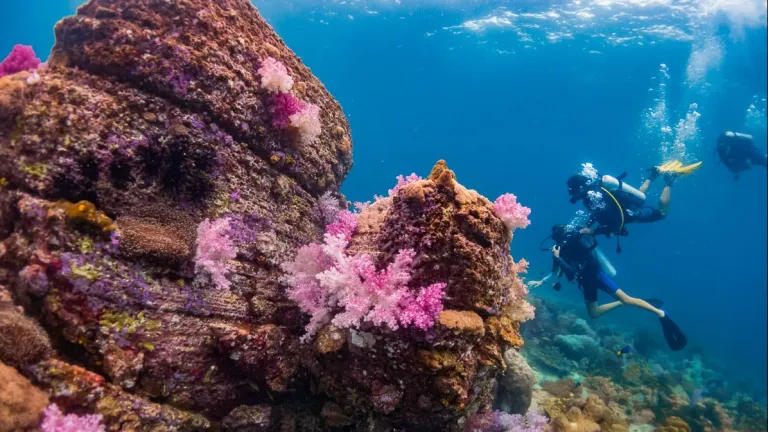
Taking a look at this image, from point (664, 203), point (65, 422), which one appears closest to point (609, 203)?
point (664, 203)

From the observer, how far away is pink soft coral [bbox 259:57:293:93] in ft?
13.5

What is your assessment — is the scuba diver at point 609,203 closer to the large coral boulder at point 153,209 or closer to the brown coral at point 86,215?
the large coral boulder at point 153,209

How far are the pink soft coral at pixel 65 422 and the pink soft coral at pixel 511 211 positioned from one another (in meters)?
3.81

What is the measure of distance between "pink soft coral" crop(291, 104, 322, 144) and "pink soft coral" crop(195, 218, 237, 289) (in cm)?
135

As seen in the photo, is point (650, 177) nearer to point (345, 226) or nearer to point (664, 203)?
point (664, 203)

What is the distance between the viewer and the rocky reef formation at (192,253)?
304 centimetres

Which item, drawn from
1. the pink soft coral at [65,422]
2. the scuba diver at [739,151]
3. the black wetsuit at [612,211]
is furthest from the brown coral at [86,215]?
the scuba diver at [739,151]

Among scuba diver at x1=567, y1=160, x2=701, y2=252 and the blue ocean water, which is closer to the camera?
scuba diver at x1=567, y1=160, x2=701, y2=252

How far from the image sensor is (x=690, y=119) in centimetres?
4919

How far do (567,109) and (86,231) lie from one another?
221ft

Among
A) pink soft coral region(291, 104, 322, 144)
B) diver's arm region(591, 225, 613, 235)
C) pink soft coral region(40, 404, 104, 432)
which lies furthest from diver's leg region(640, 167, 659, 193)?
pink soft coral region(40, 404, 104, 432)

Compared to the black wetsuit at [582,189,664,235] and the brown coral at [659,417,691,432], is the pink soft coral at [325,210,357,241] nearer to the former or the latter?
A: the brown coral at [659,417,691,432]

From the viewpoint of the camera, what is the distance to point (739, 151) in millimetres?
14648

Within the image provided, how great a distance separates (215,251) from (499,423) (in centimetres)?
384
